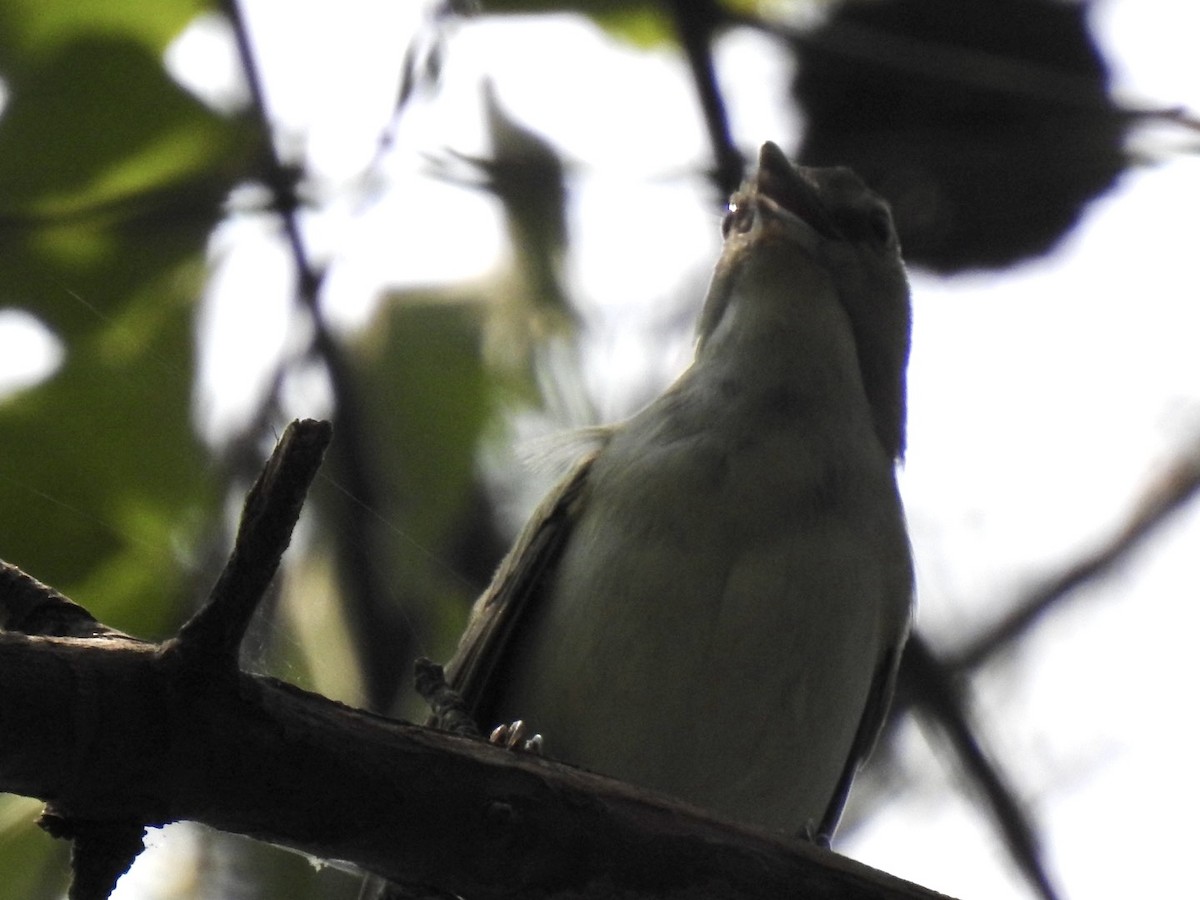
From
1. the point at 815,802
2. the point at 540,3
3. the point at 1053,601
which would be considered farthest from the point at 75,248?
the point at 1053,601

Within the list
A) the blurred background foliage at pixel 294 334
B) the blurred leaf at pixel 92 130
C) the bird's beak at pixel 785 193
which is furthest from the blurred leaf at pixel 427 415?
the bird's beak at pixel 785 193

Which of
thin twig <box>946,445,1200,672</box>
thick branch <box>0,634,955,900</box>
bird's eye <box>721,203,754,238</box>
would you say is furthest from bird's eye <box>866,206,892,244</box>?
thick branch <box>0,634,955,900</box>

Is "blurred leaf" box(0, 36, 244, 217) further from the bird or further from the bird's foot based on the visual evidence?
the bird's foot

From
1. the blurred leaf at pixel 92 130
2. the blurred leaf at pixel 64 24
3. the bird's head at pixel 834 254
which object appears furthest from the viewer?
the bird's head at pixel 834 254

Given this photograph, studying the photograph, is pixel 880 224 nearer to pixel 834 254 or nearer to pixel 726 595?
pixel 834 254

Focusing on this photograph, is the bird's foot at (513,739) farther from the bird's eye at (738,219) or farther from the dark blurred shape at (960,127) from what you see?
the dark blurred shape at (960,127)

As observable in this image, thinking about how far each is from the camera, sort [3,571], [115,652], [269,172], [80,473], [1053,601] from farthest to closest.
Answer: [1053,601], [269,172], [80,473], [3,571], [115,652]

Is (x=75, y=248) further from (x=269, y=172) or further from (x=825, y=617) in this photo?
(x=825, y=617)
